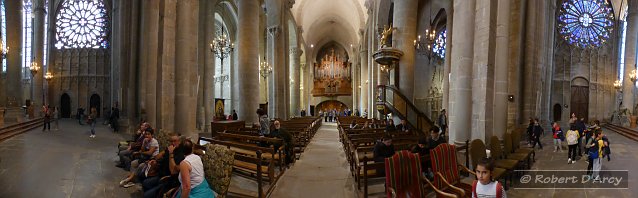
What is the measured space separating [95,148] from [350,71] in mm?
40330

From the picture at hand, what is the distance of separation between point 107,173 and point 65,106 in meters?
30.2

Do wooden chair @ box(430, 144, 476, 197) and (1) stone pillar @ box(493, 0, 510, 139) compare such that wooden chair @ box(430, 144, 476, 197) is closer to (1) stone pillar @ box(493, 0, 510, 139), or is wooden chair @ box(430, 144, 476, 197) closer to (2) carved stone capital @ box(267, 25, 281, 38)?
(1) stone pillar @ box(493, 0, 510, 139)

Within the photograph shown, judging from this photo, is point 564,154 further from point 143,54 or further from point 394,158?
point 143,54

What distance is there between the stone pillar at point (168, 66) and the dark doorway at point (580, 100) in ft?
99.3

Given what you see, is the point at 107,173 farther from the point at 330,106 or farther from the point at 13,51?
the point at 330,106

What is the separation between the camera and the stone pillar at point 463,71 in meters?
7.97

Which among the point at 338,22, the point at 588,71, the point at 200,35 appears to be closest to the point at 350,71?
the point at 338,22

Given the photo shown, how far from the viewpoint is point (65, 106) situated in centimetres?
2919

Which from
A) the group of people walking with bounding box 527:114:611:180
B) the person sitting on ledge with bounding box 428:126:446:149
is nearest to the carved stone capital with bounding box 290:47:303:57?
the group of people walking with bounding box 527:114:611:180

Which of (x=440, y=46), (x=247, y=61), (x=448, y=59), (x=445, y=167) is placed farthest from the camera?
(x=440, y=46)

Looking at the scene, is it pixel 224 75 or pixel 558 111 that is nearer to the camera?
pixel 558 111

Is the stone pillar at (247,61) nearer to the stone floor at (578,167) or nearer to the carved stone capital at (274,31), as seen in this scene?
the carved stone capital at (274,31)

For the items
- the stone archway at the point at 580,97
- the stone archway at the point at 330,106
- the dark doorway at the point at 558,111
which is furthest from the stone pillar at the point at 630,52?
the stone archway at the point at 330,106

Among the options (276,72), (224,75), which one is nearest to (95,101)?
(224,75)
